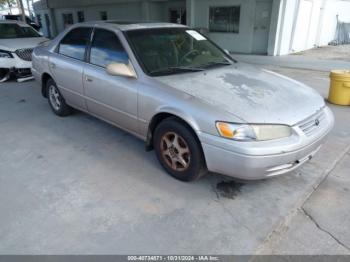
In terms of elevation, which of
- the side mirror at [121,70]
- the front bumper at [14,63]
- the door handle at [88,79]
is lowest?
the front bumper at [14,63]

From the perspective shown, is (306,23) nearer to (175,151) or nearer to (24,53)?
(24,53)

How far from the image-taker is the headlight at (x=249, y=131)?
2455mm

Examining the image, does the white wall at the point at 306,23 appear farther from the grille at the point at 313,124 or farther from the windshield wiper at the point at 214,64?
the grille at the point at 313,124

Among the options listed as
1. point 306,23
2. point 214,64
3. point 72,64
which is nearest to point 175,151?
point 214,64

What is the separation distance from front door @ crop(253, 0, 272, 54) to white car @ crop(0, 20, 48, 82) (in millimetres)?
8974

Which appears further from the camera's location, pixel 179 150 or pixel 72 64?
pixel 72 64

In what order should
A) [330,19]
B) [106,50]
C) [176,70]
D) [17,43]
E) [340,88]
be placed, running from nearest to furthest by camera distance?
[176,70] → [106,50] → [340,88] → [17,43] → [330,19]

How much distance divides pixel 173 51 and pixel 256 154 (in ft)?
5.70

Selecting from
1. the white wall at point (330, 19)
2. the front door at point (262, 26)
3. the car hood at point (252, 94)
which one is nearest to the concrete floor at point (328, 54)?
the front door at point (262, 26)

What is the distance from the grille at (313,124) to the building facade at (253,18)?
402 inches

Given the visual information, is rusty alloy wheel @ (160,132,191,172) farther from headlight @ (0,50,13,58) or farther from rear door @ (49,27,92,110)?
headlight @ (0,50,13,58)

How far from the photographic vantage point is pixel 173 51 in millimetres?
3508

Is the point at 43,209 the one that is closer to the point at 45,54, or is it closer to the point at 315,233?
the point at 315,233

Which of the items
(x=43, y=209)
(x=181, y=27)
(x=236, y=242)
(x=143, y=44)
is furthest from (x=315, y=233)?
(x=181, y=27)
